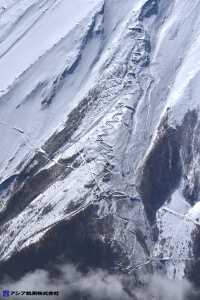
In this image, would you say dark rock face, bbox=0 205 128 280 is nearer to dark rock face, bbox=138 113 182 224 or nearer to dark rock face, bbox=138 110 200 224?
dark rock face, bbox=138 113 182 224

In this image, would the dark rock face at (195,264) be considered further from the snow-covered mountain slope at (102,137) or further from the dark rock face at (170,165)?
the dark rock face at (170,165)

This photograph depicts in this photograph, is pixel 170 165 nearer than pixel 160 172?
No

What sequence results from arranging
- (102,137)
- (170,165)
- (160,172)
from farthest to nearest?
(102,137)
(170,165)
(160,172)

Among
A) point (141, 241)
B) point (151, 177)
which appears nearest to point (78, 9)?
point (151, 177)

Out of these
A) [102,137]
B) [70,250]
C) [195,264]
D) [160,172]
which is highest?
[102,137]

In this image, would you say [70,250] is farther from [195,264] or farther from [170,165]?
[170,165]

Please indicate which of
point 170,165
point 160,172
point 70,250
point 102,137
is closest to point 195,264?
point 160,172

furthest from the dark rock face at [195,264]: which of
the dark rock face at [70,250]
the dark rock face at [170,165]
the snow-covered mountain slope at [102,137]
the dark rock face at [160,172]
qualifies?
the dark rock face at [70,250]

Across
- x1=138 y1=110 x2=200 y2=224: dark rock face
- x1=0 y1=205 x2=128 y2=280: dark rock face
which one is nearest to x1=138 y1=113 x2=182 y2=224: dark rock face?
x1=138 y1=110 x2=200 y2=224: dark rock face
